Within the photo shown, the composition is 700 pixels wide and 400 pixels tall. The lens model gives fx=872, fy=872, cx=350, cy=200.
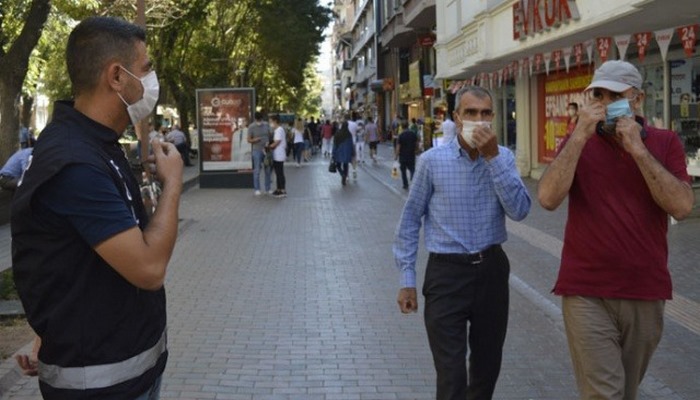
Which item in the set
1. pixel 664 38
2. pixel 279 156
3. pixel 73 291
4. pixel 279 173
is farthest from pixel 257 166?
pixel 73 291

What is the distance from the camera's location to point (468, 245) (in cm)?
416

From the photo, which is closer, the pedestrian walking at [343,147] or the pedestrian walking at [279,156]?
the pedestrian walking at [279,156]

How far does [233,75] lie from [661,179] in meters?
43.5

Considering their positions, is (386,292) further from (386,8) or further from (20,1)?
(386,8)

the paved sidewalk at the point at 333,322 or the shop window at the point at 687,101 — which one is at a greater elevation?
the shop window at the point at 687,101

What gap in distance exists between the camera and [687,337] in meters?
6.80

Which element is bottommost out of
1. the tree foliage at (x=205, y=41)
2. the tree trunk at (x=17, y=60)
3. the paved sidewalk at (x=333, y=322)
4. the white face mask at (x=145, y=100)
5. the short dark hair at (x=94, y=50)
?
the paved sidewalk at (x=333, y=322)

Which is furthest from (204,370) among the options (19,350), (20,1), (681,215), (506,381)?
(20,1)

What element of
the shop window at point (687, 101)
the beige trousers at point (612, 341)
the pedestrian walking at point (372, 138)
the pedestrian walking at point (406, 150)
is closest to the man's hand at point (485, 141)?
the beige trousers at point (612, 341)

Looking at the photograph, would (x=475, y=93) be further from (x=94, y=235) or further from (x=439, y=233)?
(x=94, y=235)

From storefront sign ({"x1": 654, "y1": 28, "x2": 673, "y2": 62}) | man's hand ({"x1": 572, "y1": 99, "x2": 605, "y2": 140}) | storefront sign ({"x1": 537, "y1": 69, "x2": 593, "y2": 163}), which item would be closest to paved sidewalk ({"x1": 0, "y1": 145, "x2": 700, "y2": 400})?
man's hand ({"x1": 572, "y1": 99, "x2": 605, "y2": 140})

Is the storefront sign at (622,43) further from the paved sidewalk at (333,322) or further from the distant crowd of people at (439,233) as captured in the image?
the distant crowd of people at (439,233)

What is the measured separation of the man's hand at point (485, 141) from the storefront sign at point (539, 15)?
39.9 feet

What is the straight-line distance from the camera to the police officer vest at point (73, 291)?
2377mm
